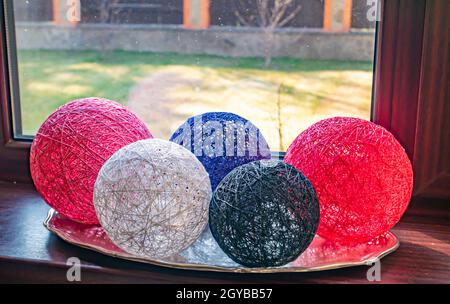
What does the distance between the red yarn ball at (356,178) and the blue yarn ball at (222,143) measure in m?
0.09

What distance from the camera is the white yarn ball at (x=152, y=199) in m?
0.77

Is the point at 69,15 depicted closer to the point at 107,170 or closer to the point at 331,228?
the point at 107,170

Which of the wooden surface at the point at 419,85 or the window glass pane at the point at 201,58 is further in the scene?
the window glass pane at the point at 201,58

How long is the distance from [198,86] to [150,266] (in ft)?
1.44

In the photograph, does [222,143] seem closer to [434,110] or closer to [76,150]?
[76,150]

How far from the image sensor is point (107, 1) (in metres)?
1.14

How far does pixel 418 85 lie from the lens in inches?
38.7

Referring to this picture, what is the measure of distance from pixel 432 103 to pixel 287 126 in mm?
272

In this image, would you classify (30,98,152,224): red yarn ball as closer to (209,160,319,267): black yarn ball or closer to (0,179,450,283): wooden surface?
(0,179,450,283): wooden surface

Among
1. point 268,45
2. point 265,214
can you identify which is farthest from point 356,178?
point 268,45

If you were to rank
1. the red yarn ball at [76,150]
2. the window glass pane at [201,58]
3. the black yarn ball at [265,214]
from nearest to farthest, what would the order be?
the black yarn ball at [265,214]
the red yarn ball at [76,150]
the window glass pane at [201,58]

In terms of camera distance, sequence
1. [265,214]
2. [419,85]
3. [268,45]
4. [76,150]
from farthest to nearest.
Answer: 1. [268,45]
2. [419,85]
3. [76,150]
4. [265,214]

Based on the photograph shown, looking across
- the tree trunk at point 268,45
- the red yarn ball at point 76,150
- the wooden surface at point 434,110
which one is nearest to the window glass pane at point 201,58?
the tree trunk at point 268,45

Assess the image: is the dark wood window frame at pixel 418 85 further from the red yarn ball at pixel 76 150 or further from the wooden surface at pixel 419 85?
the red yarn ball at pixel 76 150
